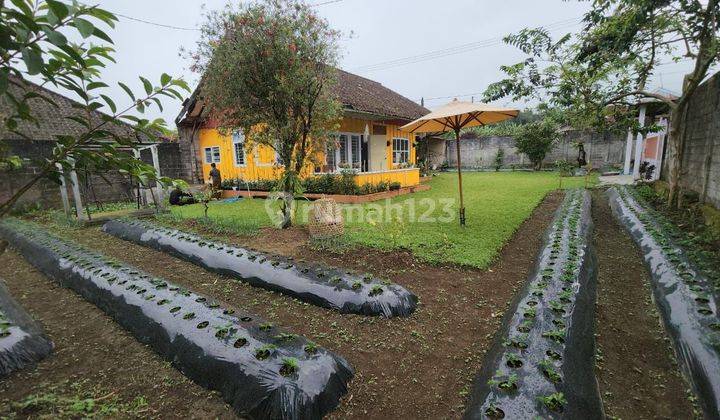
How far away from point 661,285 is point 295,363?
4.31 m

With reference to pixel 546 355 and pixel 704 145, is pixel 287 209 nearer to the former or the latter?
pixel 546 355

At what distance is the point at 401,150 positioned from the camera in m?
17.8

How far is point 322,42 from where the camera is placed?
691 cm

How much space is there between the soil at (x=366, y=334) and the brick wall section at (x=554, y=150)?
51.6ft

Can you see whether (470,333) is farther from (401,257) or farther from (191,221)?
(191,221)

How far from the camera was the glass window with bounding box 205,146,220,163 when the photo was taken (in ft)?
51.0

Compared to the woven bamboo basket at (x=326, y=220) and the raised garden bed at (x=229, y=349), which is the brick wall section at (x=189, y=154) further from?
the raised garden bed at (x=229, y=349)

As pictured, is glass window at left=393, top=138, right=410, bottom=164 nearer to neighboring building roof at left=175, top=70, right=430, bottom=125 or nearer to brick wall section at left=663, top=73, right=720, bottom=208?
neighboring building roof at left=175, top=70, right=430, bottom=125

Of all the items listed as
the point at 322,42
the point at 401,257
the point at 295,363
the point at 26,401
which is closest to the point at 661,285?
the point at 401,257

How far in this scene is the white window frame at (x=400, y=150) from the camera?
1710 centimetres

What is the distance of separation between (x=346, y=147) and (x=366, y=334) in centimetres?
1122

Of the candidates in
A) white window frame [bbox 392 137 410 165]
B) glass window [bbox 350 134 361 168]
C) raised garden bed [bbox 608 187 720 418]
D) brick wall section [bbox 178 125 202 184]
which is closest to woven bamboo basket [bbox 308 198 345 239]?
raised garden bed [bbox 608 187 720 418]

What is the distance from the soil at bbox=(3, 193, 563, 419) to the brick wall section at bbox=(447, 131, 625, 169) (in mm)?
15731

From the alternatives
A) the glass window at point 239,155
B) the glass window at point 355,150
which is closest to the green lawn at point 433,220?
the glass window at point 239,155
